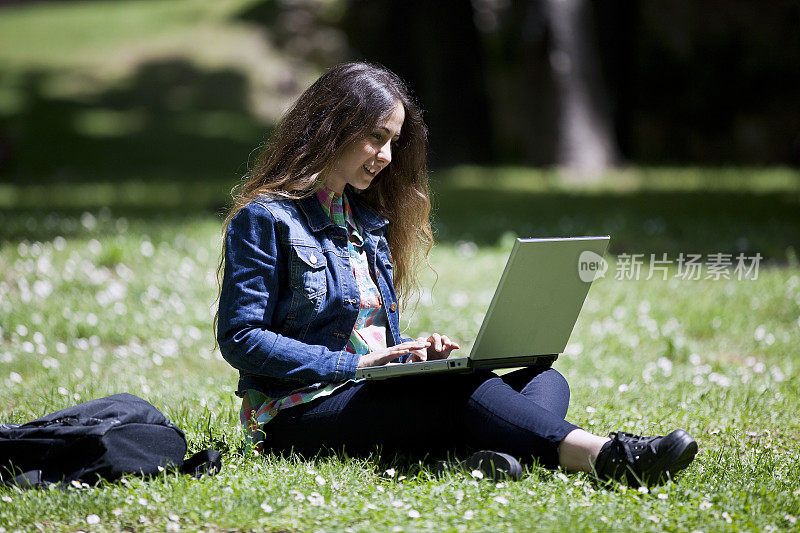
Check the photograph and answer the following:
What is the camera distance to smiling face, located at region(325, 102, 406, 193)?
3.80m

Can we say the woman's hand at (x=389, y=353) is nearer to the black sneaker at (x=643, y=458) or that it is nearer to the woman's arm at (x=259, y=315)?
the woman's arm at (x=259, y=315)

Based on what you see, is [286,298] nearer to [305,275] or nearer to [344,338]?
[305,275]

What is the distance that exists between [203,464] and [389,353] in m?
0.83

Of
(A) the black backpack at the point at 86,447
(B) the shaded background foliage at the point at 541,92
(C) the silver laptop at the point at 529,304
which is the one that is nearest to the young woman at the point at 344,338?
(C) the silver laptop at the point at 529,304

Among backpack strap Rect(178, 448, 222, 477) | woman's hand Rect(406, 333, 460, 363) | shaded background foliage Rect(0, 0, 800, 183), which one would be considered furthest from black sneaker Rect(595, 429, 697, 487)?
shaded background foliage Rect(0, 0, 800, 183)

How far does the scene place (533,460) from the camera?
11.9ft

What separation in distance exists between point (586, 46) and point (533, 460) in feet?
39.2

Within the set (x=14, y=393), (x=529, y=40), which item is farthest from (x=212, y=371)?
(x=529, y=40)

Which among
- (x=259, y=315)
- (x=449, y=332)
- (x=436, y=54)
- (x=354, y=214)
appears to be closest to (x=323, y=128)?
(x=354, y=214)

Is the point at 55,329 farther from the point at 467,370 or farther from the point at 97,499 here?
the point at 467,370

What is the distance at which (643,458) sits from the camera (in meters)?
3.49

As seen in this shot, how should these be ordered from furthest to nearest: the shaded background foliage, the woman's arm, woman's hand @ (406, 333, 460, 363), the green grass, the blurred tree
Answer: the blurred tree → the shaded background foliage → woman's hand @ (406, 333, 460, 363) → the woman's arm → the green grass

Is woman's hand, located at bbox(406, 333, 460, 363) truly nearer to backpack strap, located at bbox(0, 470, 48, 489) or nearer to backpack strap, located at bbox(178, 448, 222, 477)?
backpack strap, located at bbox(178, 448, 222, 477)

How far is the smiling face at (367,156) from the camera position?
12.5 feet
